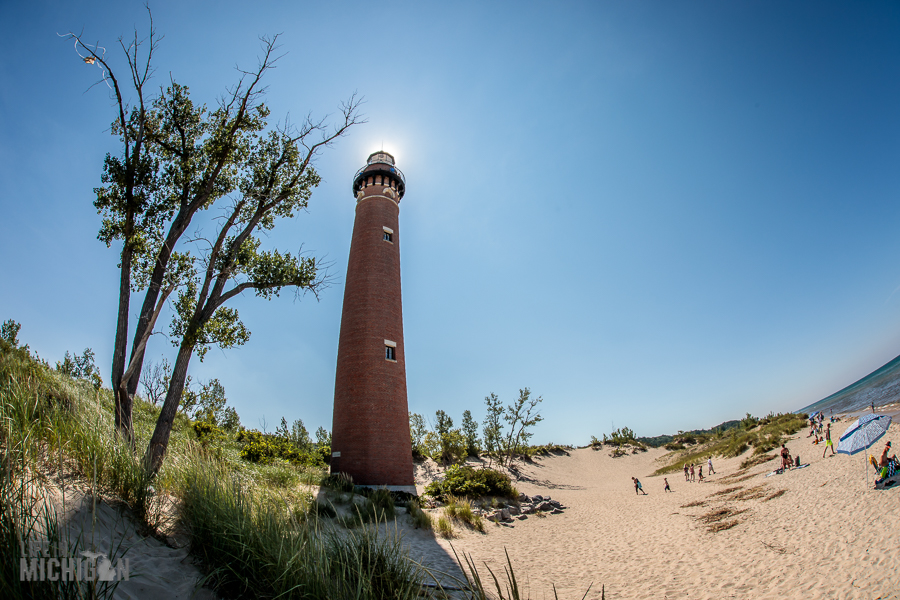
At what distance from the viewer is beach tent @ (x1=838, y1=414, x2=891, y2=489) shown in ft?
48.9

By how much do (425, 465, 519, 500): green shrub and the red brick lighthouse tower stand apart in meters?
1.57

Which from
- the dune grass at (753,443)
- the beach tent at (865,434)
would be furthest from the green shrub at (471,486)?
the dune grass at (753,443)

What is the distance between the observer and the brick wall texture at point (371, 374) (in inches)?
680

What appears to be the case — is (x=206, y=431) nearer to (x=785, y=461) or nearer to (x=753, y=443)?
(x=785, y=461)

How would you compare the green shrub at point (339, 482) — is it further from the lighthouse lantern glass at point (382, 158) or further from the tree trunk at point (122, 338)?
the lighthouse lantern glass at point (382, 158)

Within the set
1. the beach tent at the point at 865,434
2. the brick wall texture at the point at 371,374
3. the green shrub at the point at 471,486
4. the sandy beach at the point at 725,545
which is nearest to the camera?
the sandy beach at the point at 725,545

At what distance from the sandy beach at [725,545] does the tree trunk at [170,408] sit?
6.52 meters

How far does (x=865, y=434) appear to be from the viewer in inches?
601

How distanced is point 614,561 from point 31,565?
39.3 feet

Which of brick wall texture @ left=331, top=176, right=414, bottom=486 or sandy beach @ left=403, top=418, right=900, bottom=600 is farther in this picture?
brick wall texture @ left=331, top=176, right=414, bottom=486

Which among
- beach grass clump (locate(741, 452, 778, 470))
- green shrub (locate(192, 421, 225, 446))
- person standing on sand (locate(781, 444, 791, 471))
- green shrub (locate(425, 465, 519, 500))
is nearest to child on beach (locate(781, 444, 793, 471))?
person standing on sand (locate(781, 444, 791, 471))

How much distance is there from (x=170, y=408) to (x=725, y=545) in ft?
49.5

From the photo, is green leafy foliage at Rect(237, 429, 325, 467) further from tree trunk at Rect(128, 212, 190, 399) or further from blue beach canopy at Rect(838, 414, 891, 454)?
blue beach canopy at Rect(838, 414, 891, 454)

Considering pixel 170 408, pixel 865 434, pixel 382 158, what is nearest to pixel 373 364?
pixel 170 408
